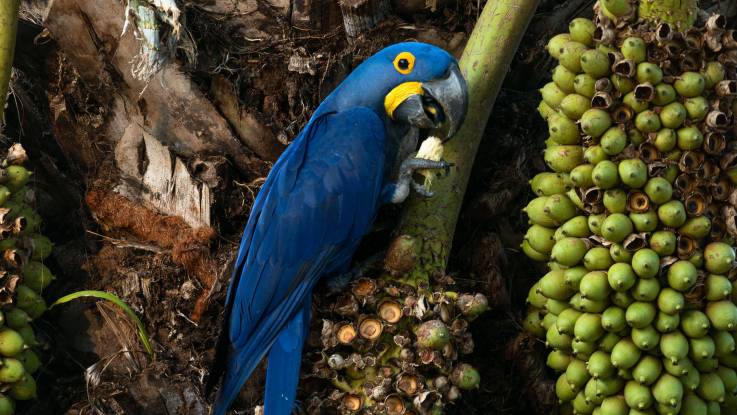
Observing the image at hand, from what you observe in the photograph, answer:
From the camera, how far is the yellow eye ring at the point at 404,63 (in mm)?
3143

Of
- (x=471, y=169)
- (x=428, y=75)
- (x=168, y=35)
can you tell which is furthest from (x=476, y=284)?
(x=168, y=35)

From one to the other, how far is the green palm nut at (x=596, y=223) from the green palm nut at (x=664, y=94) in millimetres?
346

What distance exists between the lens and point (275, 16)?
317 centimetres

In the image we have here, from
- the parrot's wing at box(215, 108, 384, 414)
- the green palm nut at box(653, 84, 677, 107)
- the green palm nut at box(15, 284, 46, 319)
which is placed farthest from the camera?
the parrot's wing at box(215, 108, 384, 414)

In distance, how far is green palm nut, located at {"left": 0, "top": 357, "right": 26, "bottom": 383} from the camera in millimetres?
2701

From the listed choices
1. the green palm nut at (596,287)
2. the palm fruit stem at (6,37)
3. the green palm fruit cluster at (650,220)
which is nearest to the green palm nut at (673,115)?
the green palm fruit cluster at (650,220)

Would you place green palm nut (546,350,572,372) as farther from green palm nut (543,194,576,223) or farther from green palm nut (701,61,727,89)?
green palm nut (701,61,727,89)

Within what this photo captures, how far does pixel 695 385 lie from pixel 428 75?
4.33 ft

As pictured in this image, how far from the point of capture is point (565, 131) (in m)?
2.62

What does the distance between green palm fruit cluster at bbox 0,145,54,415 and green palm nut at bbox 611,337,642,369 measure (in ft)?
5.59

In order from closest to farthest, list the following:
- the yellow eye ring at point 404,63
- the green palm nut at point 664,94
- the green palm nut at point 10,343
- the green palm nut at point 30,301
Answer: the green palm nut at point 664,94
the green palm nut at point 10,343
the green palm nut at point 30,301
the yellow eye ring at point 404,63

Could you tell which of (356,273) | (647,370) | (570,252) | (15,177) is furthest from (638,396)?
(15,177)

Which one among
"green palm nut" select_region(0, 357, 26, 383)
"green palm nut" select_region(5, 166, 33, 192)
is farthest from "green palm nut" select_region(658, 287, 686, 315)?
"green palm nut" select_region(5, 166, 33, 192)

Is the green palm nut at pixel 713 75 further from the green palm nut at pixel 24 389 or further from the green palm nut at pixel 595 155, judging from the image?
the green palm nut at pixel 24 389
